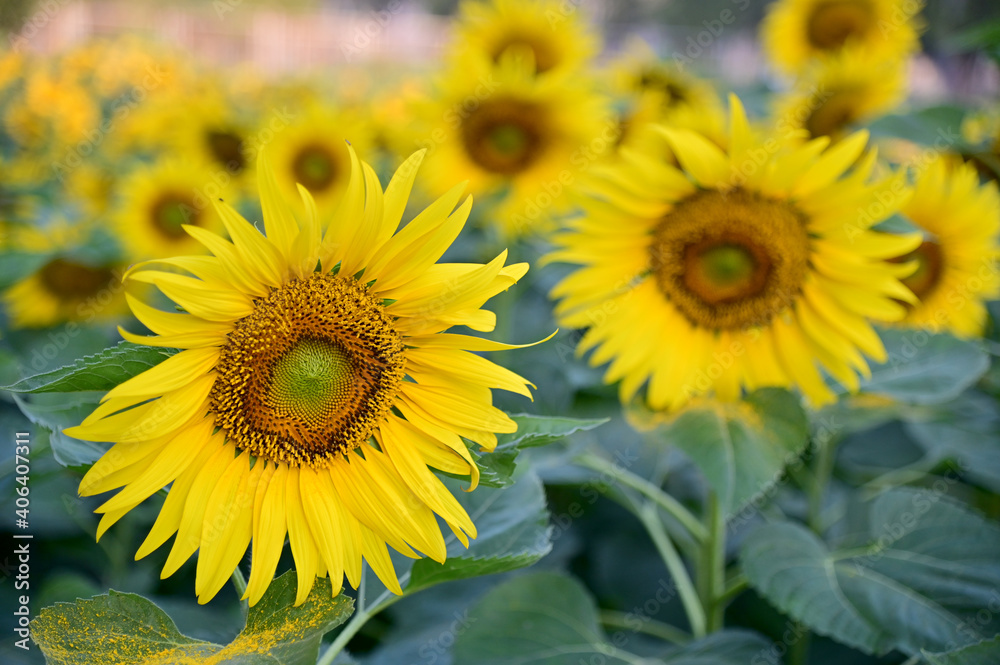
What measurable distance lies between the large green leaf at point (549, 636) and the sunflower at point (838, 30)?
9.06 feet

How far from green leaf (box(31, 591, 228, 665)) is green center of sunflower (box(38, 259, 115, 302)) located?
7.18 ft

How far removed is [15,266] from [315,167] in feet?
5.49

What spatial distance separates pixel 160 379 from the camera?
2.69 feet

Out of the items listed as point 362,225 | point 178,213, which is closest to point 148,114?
point 178,213

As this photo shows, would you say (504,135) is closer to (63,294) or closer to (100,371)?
(63,294)

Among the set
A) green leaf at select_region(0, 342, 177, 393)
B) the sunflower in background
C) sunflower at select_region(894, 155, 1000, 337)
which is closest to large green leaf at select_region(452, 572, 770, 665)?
green leaf at select_region(0, 342, 177, 393)

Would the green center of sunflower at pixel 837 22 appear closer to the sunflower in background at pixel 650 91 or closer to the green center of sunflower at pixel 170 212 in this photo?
the sunflower in background at pixel 650 91

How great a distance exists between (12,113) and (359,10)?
1633 cm

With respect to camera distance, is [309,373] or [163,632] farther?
[309,373]

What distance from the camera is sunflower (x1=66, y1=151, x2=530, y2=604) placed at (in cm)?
85

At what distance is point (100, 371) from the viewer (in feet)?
2.69

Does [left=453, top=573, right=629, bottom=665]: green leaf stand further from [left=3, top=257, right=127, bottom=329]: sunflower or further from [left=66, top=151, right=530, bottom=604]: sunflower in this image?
[left=3, top=257, right=127, bottom=329]: sunflower

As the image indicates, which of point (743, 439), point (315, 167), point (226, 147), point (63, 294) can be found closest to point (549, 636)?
point (743, 439)

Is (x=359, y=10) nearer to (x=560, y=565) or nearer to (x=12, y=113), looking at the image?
(x=12, y=113)
